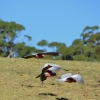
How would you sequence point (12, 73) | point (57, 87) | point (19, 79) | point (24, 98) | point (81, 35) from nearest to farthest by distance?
point (24, 98), point (57, 87), point (19, 79), point (12, 73), point (81, 35)

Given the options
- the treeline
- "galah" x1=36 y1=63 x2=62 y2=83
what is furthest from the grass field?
the treeline

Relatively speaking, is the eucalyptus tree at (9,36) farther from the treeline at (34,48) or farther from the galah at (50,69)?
the galah at (50,69)

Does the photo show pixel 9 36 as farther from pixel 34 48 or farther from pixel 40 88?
pixel 40 88

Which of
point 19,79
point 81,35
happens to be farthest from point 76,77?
point 81,35

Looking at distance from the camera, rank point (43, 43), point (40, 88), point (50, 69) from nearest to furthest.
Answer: point (50, 69), point (40, 88), point (43, 43)

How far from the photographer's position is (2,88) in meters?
4.79

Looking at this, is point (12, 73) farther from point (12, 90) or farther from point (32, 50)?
point (32, 50)

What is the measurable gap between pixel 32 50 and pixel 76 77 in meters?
21.8

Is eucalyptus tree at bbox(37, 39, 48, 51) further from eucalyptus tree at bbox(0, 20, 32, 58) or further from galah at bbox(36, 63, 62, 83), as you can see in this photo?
galah at bbox(36, 63, 62, 83)

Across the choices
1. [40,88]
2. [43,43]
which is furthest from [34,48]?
[40,88]

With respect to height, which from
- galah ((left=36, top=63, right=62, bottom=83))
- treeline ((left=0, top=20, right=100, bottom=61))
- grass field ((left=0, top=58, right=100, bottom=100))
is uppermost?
treeline ((left=0, top=20, right=100, bottom=61))

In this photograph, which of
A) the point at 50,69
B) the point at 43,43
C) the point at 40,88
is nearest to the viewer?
the point at 50,69

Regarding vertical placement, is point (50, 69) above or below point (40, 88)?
above

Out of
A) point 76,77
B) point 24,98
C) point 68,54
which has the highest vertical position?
point 68,54
